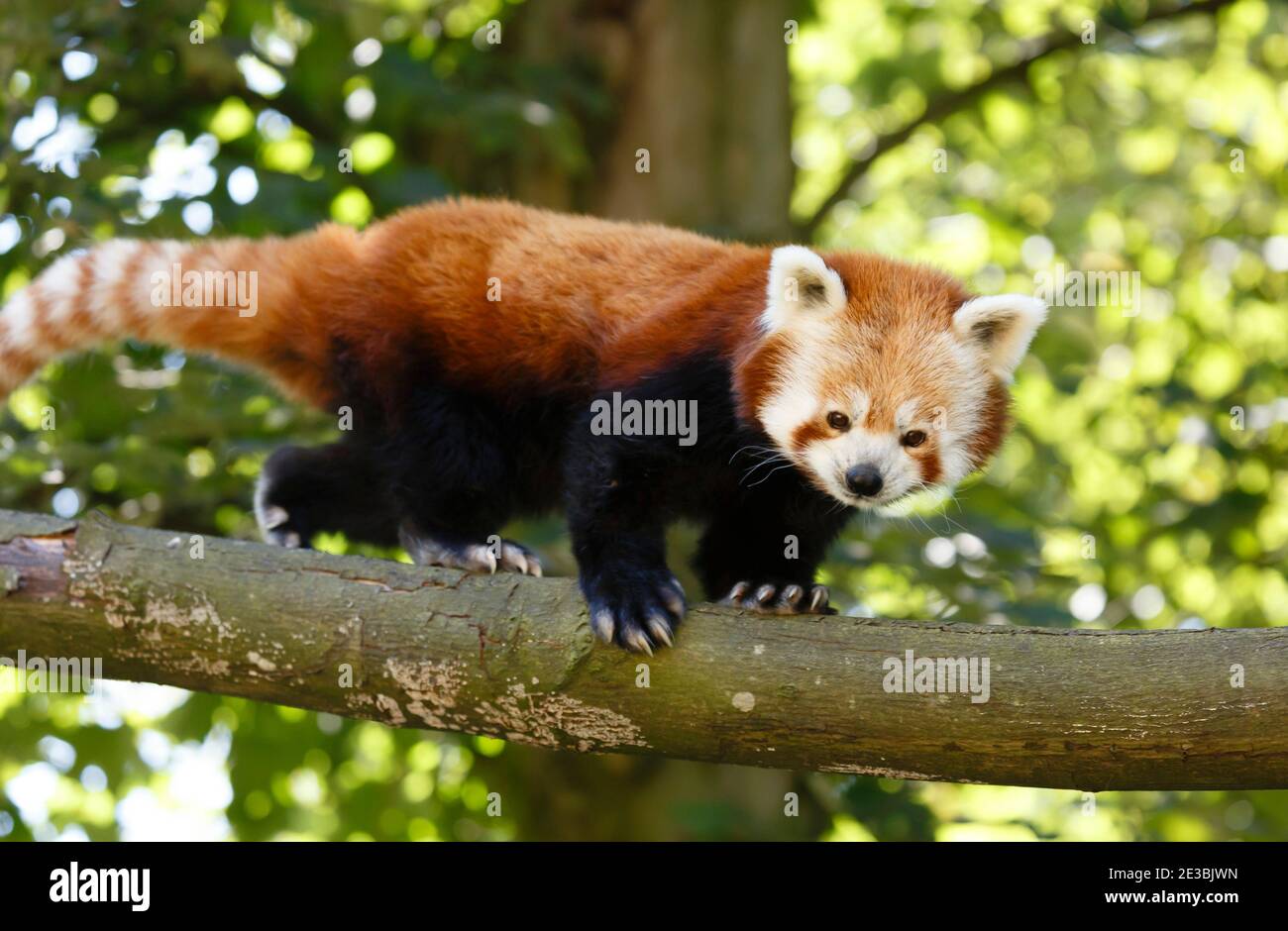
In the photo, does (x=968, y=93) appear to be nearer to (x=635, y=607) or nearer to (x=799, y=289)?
(x=799, y=289)

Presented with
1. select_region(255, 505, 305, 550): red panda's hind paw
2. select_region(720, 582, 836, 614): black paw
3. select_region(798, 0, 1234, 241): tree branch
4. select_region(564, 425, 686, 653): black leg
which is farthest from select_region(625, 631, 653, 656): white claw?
select_region(798, 0, 1234, 241): tree branch

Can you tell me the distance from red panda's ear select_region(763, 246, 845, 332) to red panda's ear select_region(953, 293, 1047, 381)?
0.45 m

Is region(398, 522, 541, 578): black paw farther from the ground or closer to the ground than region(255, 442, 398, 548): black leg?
closer to the ground

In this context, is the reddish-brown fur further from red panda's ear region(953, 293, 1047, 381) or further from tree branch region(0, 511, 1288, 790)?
tree branch region(0, 511, 1288, 790)

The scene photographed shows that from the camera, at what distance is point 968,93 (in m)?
7.71

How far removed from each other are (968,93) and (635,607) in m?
5.32

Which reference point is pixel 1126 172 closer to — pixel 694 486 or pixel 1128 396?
pixel 1128 396

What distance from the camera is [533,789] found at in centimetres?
729

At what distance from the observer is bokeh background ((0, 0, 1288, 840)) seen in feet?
18.5

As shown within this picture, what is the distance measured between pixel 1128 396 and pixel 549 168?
3.69 meters

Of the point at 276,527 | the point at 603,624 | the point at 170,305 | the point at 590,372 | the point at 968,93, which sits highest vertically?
the point at 968,93

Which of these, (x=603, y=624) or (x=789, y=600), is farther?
(x=789, y=600)

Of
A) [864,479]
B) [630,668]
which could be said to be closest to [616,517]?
[630,668]

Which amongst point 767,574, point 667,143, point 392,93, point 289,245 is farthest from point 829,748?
point 667,143
